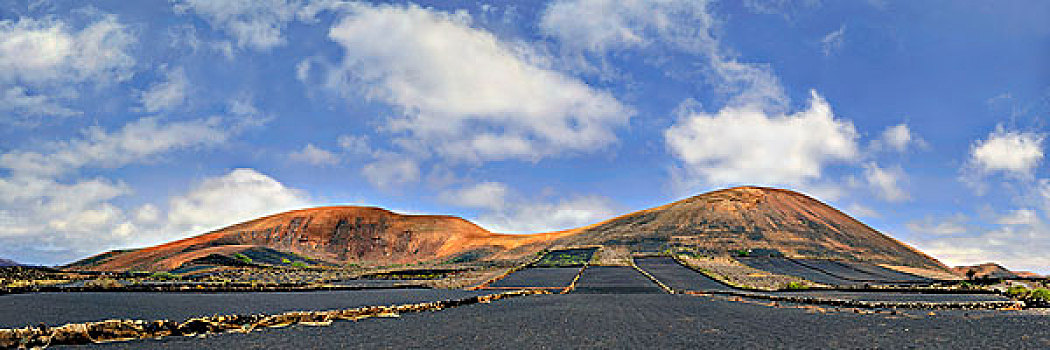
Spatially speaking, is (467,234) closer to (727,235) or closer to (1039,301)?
(727,235)

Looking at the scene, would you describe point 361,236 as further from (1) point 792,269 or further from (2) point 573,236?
(1) point 792,269

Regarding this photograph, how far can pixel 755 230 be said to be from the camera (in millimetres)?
70750

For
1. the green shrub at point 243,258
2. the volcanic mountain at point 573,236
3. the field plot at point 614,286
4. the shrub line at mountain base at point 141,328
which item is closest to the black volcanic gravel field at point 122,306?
the shrub line at mountain base at point 141,328

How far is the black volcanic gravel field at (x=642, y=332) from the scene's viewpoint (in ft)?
28.6

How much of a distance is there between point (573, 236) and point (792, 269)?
40.1m

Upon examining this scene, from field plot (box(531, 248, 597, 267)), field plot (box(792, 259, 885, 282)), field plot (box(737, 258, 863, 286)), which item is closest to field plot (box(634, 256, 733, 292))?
field plot (box(737, 258, 863, 286))

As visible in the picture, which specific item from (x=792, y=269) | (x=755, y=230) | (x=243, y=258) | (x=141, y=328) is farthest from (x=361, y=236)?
(x=141, y=328)

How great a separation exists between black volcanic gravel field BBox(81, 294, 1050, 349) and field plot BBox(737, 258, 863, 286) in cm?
2708

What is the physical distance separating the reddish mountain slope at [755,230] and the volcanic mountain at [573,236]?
15 centimetres

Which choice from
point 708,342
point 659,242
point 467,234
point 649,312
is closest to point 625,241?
point 659,242

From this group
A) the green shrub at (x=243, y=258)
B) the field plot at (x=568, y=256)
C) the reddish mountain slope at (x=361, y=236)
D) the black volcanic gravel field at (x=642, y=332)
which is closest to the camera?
the black volcanic gravel field at (x=642, y=332)

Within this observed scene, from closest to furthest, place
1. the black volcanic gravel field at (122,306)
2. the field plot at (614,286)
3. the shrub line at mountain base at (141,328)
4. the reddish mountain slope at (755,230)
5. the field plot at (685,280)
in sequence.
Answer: the shrub line at mountain base at (141,328), the black volcanic gravel field at (122,306), the field plot at (614,286), the field plot at (685,280), the reddish mountain slope at (755,230)

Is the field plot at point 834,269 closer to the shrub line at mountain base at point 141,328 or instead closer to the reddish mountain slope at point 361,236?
the shrub line at mountain base at point 141,328

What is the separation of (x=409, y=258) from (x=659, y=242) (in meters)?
56.4
